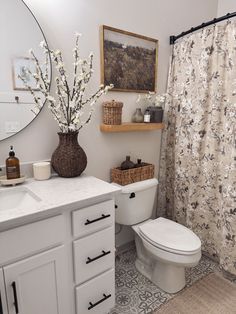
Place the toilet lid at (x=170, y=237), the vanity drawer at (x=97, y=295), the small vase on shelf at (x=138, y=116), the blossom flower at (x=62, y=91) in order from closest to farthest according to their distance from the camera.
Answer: the vanity drawer at (x=97, y=295), the blossom flower at (x=62, y=91), the toilet lid at (x=170, y=237), the small vase on shelf at (x=138, y=116)

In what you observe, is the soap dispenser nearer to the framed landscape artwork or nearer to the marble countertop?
the marble countertop

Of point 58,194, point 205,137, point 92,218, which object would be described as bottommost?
point 92,218

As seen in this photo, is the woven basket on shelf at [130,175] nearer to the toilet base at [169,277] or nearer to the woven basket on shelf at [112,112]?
the woven basket on shelf at [112,112]

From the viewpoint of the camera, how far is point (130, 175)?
5.64 feet

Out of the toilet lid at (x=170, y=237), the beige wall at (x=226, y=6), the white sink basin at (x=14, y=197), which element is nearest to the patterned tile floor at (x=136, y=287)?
the toilet lid at (x=170, y=237)

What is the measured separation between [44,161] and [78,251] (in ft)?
2.05

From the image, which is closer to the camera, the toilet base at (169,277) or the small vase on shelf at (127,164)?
the toilet base at (169,277)

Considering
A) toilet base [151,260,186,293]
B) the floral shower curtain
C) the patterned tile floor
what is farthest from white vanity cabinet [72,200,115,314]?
the floral shower curtain

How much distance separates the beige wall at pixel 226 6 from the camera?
2.14m

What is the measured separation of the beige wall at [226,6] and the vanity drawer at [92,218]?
219cm

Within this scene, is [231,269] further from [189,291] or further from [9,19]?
[9,19]

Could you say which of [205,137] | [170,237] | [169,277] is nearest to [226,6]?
[205,137]

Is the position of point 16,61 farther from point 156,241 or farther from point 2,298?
point 156,241

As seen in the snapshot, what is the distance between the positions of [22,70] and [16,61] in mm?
55
